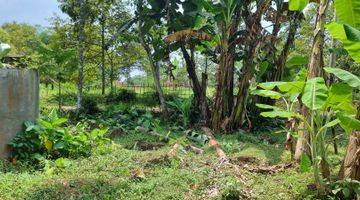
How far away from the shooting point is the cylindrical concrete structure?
19.5 feet

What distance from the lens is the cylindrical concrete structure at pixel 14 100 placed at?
5957 millimetres

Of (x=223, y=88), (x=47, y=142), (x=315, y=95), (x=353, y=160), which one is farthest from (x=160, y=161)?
(x=223, y=88)

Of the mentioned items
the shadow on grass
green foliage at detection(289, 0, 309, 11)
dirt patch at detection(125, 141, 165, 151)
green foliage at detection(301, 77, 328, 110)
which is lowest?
the shadow on grass

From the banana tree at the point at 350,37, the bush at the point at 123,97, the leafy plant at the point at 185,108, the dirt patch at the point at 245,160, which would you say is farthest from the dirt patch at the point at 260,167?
the bush at the point at 123,97

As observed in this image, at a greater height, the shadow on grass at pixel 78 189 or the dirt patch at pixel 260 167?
the dirt patch at pixel 260 167

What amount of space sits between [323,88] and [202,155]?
2951 millimetres

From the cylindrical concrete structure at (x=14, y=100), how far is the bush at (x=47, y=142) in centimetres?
11

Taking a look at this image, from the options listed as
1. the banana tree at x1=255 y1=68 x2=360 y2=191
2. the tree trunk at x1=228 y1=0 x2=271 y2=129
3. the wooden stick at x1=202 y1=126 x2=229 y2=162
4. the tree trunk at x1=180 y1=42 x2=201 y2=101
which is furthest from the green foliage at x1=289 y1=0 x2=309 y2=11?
the tree trunk at x1=180 y1=42 x2=201 y2=101

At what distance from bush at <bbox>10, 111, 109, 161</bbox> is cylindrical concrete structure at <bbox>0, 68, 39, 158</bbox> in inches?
4.4

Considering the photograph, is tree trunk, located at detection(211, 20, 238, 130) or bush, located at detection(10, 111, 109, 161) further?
tree trunk, located at detection(211, 20, 238, 130)

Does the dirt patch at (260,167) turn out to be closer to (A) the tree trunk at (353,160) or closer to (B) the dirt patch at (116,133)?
(A) the tree trunk at (353,160)

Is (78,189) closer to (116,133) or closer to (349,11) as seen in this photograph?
(349,11)

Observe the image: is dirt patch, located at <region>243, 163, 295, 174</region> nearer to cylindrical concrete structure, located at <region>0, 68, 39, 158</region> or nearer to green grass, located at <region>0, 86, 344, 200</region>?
green grass, located at <region>0, 86, 344, 200</region>

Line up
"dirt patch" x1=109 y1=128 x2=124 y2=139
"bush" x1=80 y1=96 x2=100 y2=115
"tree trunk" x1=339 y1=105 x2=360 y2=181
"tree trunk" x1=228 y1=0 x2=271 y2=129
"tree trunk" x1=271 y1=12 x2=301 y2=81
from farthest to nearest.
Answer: "bush" x1=80 y1=96 x2=100 y2=115 → "tree trunk" x1=271 y1=12 x2=301 y2=81 → "tree trunk" x1=228 y1=0 x2=271 y2=129 → "dirt patch" x1=109 y1=128 x2=124 y2=139 → "tree trunk" x1=339 y1=105 x2=360 y2=181
